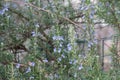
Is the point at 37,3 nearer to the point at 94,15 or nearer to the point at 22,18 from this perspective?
the point at 22,18

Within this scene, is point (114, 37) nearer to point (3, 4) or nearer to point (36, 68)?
point (36, 68)

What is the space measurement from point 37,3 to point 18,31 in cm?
37

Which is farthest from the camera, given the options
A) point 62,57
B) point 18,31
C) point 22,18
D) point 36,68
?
point 22,18

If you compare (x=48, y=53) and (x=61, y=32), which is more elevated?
(x=61, y=32)

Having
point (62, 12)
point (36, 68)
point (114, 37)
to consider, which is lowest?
point (36, 68)

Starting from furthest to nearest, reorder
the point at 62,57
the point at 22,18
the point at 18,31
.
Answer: the point at 22,18
the point at 18,31
the point at 62,57

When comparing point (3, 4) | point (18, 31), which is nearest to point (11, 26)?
point (18, 31)

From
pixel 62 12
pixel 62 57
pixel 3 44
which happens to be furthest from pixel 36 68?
pixel 62 12

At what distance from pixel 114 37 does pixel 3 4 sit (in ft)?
3.70

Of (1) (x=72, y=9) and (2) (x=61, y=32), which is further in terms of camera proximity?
(1) (x=72, y=9)

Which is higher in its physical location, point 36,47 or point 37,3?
point 37,3

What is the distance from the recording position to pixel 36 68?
272 centimetres

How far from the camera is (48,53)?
10.7ft

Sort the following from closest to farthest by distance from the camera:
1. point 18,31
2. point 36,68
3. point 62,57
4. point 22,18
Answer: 1. point 36,68
2. point 62,57
3. point 18,31
4. point 22,18
